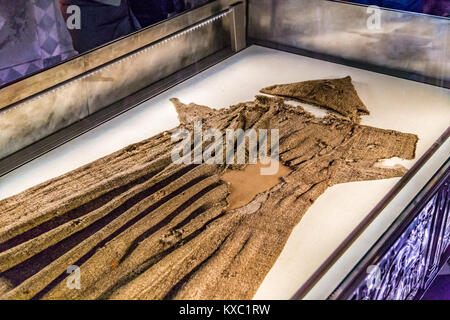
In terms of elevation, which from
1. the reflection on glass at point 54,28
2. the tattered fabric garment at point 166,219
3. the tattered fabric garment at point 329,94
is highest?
the reflection on glass at point 54,28

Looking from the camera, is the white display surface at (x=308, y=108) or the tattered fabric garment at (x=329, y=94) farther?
the tattered fabric garment at (x=329, y=94)

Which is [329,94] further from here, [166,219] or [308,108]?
[166,219]

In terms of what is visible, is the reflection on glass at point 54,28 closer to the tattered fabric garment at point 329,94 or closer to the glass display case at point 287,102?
the glass display case at point 287,102

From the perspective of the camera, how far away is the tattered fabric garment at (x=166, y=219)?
1375 mm

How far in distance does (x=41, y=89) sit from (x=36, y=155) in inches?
8.4

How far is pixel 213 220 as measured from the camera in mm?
1586

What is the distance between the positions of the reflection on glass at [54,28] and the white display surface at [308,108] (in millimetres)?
441

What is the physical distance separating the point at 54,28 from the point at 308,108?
125 centimetres

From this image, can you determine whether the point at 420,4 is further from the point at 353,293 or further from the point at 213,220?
the point at 353,293

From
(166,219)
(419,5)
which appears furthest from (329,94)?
(166,219)

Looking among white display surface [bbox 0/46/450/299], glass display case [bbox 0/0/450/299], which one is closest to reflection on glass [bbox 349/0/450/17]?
glass display case [bbox 0/0/450/299]

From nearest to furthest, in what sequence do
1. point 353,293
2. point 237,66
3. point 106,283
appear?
point 353,293
point 106,283
point 237,66

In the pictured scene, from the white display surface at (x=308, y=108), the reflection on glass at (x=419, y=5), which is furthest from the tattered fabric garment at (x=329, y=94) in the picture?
the reflection on glass at (x=419, y=5)
